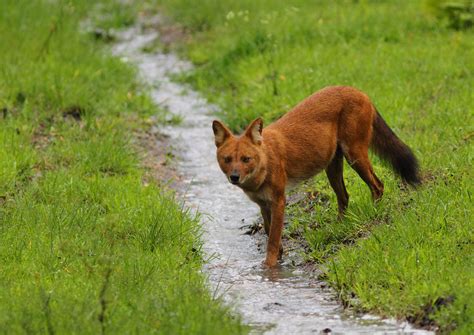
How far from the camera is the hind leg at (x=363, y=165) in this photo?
6824 millimetres

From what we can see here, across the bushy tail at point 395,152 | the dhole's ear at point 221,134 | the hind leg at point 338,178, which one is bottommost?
the hind leg at point 338,178

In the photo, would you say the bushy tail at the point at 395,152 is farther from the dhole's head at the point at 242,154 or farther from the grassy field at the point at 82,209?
the grassy field at the point at 82,209

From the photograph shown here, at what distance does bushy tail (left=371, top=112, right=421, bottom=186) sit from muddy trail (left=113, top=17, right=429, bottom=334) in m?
1.04

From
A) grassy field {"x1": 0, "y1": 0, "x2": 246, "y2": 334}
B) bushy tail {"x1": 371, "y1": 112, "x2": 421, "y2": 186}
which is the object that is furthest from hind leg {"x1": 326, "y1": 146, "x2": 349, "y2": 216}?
grassy field {"x1": 0, "y1": 0, "x2": 246, "y2": 334}

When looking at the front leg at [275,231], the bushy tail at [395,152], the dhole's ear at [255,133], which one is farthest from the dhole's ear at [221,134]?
the bushy tail at [395,152]

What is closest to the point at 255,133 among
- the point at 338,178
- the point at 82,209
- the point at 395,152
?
the point at 338,178

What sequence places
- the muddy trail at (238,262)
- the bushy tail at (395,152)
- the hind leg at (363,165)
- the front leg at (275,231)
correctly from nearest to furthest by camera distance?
the muddy trail at (238,262)
the front leg at (275,231)
the bushy tail at (395,152)
the hind leg at (363,165)

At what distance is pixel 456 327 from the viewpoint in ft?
15.5

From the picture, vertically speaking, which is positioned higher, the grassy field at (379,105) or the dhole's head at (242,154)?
the dhole's head at (242,154)

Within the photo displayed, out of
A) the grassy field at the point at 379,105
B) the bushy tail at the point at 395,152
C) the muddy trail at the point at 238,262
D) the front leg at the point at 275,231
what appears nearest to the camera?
the muddy trail at the point at 238,262

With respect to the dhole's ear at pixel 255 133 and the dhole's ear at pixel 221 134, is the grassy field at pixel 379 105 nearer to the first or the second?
the dhole's ear at pixel 255 133

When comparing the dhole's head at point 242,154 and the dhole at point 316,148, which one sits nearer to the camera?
the dhole's head at point 242,154

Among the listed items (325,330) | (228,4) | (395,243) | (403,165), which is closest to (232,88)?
(228,4)

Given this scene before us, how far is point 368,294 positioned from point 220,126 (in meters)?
1.71
